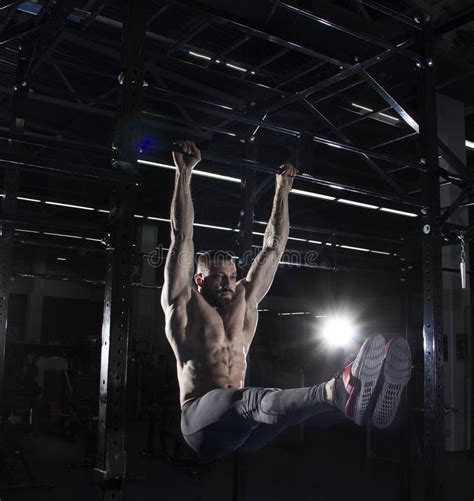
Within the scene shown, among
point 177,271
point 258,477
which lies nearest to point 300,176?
point 177,271

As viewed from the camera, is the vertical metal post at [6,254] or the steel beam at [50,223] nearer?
the steel beam at [50,223]

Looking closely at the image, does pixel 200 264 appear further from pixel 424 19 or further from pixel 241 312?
pixel 424 19

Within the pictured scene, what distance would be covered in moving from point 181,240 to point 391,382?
1296mm

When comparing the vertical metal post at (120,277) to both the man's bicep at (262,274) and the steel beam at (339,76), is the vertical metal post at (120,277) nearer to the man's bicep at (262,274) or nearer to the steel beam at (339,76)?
the man's bicep at (262,274)

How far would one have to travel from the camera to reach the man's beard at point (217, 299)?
3236 millimetres

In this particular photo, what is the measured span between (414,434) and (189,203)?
128 inches

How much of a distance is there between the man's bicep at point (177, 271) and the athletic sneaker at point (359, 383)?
3.21 ft

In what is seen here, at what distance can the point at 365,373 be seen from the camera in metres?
2.61

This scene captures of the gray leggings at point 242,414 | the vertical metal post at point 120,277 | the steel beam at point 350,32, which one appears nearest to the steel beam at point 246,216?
the steel beam at point 350,32

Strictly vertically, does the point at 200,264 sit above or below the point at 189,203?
below

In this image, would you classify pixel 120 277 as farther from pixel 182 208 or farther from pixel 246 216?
pixel 246 216

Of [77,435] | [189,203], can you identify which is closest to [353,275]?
[77,435]

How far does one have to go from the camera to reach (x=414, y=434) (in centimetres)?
508

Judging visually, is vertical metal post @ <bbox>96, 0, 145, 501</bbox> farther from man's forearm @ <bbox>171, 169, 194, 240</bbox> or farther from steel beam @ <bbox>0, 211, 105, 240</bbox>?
man's forearm @ <bbox>171, 169, 194, 240</bbox>
